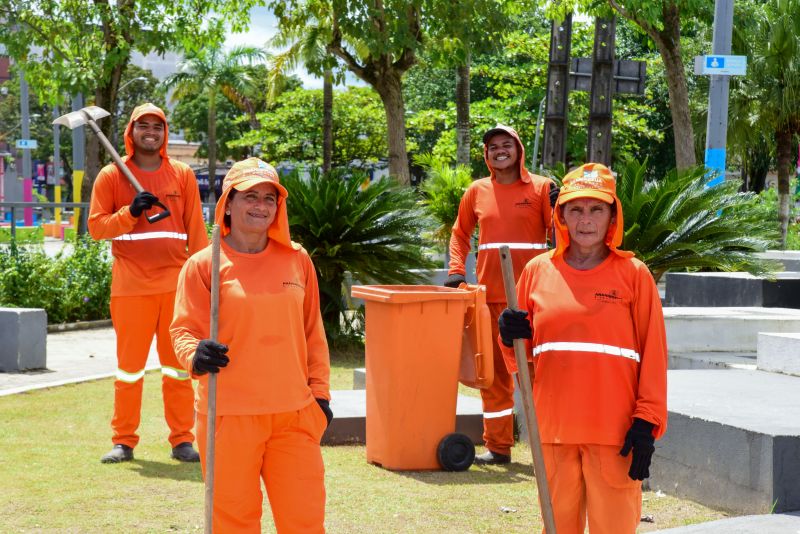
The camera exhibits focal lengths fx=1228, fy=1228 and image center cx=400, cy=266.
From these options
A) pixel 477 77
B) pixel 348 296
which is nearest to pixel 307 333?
pixel 348 296

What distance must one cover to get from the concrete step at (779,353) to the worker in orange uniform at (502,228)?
1.57 m

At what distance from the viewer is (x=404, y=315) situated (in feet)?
22.1

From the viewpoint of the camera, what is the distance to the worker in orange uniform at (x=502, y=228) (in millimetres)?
7008

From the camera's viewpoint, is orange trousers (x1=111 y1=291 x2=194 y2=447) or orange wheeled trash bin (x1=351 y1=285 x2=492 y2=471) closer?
orange wheeled trash bin (x1=351 y1=285 x2=492 y2=471)

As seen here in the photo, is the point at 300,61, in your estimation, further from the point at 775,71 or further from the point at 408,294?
the point at 408,294

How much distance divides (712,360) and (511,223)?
6.64ft

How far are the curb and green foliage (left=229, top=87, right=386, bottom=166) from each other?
2991 centimetres

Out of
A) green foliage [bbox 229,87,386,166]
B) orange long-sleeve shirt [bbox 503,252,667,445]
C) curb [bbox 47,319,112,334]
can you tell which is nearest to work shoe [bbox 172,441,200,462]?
orange long-sleeve shirt [bbox 503,252,667,445]

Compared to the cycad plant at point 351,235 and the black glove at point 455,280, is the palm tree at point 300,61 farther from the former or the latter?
the black glove at point 455,280

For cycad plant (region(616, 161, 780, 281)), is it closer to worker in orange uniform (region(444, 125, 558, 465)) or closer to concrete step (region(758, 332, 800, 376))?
concrete step (region(758, 332, 800, 376))

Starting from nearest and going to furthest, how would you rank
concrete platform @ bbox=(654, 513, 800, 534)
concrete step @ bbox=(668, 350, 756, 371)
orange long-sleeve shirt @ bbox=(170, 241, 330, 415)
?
orange long-sleeve shirt @ bbox=(170, 241, 330, 415) < concrete platform @ bbox=(654, 513, 800, 534) < concrete step @ bbox=(668, 350, 756, 371)

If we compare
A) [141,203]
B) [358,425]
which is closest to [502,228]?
[358,425]

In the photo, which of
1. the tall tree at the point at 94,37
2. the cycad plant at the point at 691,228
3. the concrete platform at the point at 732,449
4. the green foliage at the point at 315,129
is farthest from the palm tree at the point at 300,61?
the concrete platform at the point at 732,449

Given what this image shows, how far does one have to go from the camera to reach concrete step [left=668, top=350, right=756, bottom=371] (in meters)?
8.01
